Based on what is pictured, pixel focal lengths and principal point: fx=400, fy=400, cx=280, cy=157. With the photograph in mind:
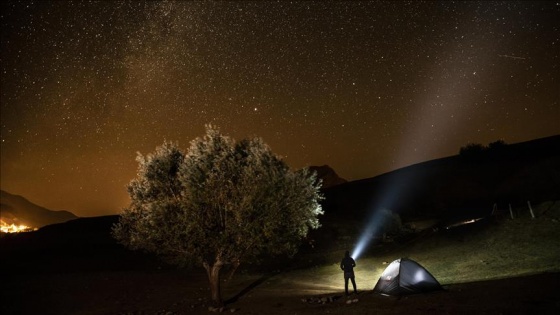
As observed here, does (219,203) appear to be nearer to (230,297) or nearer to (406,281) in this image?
(230,297)

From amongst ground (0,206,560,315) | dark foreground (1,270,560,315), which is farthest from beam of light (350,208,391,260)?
dark foreground (1,270,560,315)

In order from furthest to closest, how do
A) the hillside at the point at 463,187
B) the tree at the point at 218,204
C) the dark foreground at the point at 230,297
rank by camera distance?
the hillside at the point at 463,187
the tree at the point at 218,204
the dark foreground at the point at 230,297

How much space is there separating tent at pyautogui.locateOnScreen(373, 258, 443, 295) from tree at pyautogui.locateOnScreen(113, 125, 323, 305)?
5.03 m

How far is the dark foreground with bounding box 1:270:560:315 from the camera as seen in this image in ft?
53.9

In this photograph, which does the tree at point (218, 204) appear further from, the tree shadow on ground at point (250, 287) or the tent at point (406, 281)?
the tent at point (406, 281)

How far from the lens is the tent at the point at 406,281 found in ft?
68.8

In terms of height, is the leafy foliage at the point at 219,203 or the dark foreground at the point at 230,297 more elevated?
the leafy foliage at the point at 219,203

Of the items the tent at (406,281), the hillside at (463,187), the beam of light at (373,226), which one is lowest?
the tent at (406,281)

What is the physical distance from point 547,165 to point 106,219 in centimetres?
9234

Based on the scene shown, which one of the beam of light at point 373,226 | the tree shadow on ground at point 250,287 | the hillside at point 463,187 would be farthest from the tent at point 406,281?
the hillside at point 463,187

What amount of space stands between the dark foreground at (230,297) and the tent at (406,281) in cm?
82

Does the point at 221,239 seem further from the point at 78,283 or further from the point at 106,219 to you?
the point at 106,219

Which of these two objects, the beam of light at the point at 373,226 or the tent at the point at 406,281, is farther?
the beam of light at the point at 373,226

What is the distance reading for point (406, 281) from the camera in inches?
836
